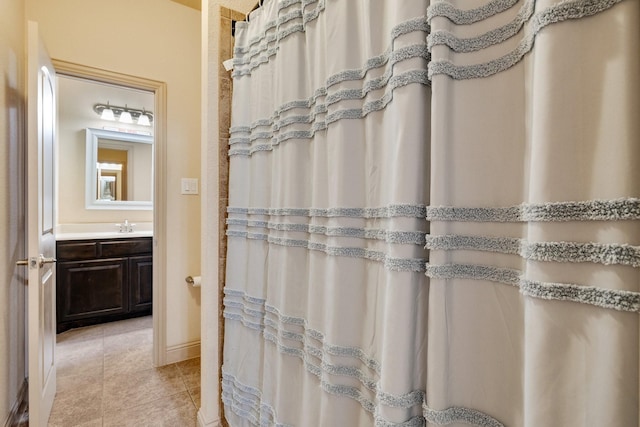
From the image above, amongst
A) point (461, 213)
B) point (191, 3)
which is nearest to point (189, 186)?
point (191, 3)

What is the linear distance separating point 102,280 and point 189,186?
1551mm

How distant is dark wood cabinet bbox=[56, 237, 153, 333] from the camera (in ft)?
9.05

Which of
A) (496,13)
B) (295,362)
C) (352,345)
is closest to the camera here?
(496,13)

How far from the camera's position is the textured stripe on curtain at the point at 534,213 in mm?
405

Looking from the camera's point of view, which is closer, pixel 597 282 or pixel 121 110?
pixel 597 282

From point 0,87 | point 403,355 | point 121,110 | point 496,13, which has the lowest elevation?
point 403,355

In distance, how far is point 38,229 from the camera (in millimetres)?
1383

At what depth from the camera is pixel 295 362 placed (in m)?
1.08

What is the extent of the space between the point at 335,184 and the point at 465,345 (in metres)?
0.51

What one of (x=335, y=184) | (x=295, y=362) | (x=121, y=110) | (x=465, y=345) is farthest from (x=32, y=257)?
(x=121, y=110)

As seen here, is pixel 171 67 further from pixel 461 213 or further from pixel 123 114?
pixel 461 213

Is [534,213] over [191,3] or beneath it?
beneath

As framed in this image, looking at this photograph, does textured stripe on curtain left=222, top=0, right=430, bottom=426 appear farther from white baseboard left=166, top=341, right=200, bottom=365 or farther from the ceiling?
the ceiling

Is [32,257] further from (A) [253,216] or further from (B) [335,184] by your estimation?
(B) [335,184]
